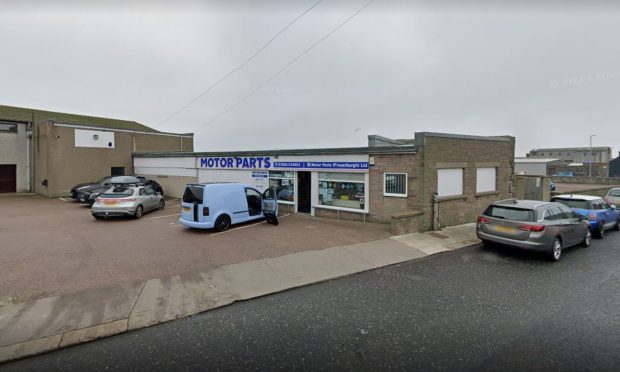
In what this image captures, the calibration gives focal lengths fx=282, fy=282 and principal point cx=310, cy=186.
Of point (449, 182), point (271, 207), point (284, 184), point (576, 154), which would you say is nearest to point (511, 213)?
point (449, 182)

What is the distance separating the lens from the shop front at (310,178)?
Result: 478 inches

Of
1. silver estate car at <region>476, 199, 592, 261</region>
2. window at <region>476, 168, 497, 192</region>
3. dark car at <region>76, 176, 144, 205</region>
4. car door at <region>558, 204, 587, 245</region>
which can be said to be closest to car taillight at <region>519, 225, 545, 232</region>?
silver estate car at <region>476, 199, 592, 261</region>

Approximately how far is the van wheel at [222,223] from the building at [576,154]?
7943 centimetres

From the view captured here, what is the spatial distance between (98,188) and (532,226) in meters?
22.0

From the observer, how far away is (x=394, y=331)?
4051mm

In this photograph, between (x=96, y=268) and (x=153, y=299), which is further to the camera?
(x=96, y=268)

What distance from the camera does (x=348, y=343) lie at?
3752 millimetres

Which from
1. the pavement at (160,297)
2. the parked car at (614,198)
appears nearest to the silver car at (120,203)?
the pavement at (160,297)

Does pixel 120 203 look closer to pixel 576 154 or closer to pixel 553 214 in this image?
pixel 553 214

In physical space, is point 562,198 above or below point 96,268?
above

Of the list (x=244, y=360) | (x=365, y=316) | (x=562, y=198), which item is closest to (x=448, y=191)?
(x=562, y=198)

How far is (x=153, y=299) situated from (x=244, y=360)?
2574mm

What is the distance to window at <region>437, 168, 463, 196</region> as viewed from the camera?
11211 mm

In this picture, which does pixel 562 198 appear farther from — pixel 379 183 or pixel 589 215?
pixel 379 183
